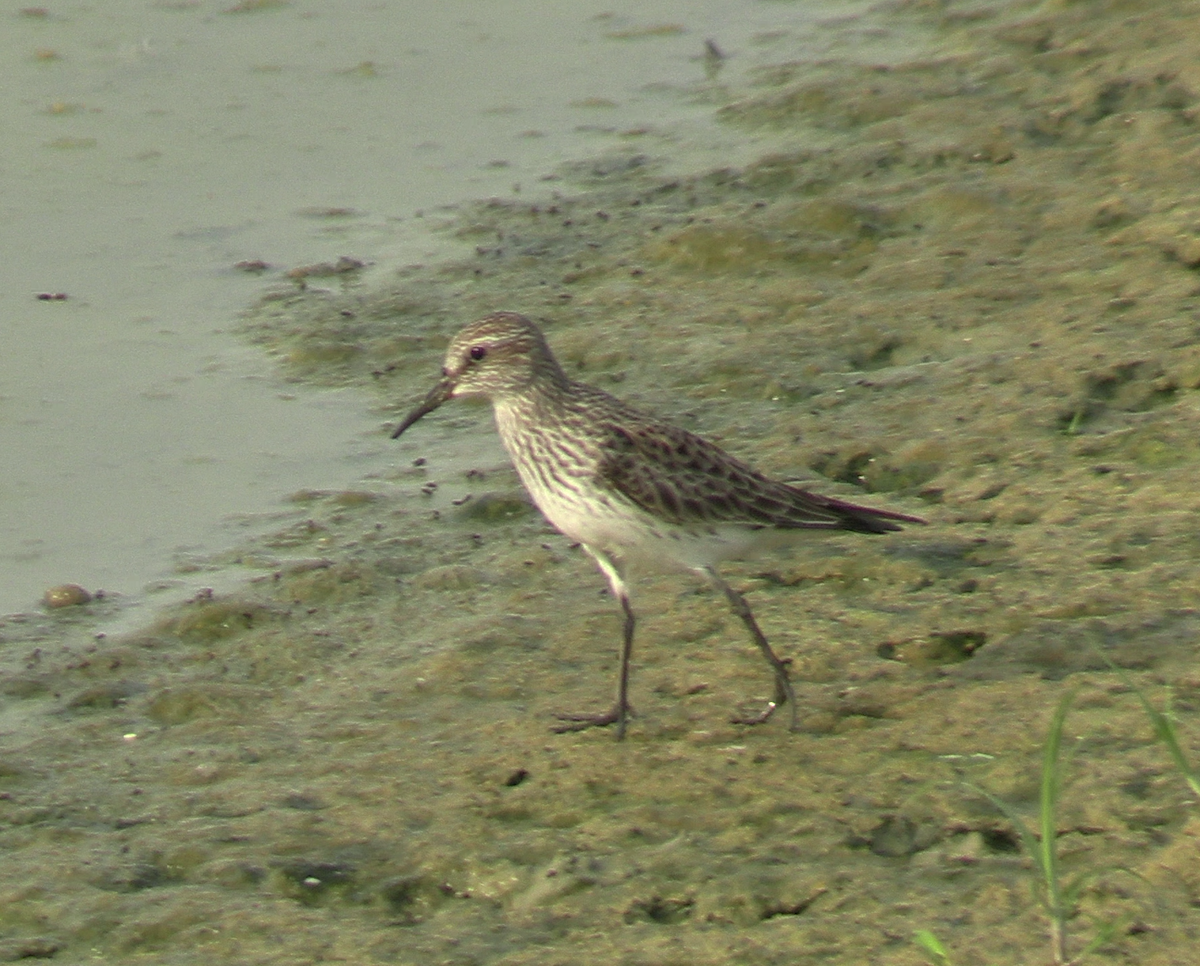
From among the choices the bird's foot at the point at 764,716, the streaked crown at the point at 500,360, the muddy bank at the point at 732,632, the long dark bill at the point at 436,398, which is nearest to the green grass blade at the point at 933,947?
the muddy bank at the point at 732,632

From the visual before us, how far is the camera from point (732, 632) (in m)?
6.25

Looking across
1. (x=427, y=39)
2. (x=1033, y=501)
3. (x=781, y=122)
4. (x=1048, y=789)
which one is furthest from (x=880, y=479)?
(x=427, y=39)

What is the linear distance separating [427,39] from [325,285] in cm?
310

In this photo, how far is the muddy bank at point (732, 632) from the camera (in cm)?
483

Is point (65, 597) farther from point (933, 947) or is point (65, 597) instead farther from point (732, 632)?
point (933, 947)

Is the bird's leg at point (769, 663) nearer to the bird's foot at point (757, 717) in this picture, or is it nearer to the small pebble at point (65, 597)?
the bird's foot at point (757, 717)

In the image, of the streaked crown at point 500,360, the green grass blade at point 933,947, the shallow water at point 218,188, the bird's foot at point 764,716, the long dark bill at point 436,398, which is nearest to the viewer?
the green grass blade at point 933,947

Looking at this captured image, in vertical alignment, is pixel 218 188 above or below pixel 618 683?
above

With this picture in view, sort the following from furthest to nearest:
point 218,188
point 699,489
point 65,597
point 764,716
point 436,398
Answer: point 218,188 < point 65,597 < point 436,398 < point 699,489 < point 764,716

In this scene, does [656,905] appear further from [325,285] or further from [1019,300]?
[325,285]

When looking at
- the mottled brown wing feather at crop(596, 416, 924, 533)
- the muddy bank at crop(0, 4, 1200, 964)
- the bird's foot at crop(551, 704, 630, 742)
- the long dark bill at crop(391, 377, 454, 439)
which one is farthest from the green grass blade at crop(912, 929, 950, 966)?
the long dark bill at crop(391, 377, 454, 439)

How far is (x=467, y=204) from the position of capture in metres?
9.93

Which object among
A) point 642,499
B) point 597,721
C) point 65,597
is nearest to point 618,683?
point 597,721

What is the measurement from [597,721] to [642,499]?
62cm
